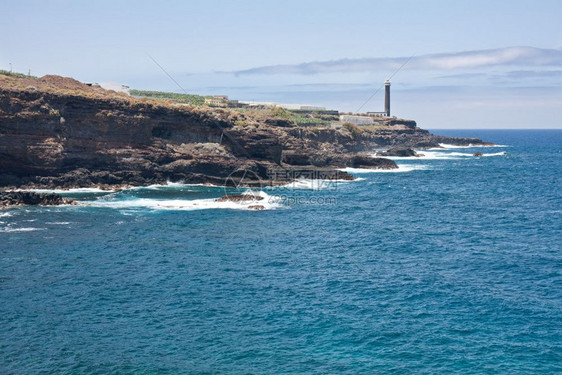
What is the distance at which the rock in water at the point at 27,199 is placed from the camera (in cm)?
6594

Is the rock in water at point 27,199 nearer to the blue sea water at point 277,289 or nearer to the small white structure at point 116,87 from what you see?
the blue sea water at point 277,289

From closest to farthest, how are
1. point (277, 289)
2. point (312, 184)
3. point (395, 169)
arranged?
point (277, 289) → point (312, 184) → point (395, 169)

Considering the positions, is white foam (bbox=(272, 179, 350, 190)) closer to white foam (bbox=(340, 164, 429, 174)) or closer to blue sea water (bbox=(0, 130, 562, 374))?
white foam (bbox=(340, 164, 429, 174))

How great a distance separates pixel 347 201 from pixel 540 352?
49615 millimetres

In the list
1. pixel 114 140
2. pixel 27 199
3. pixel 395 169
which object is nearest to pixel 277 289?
pixel 27 199

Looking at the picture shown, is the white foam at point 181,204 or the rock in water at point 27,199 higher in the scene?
the rock in water at point 27,199

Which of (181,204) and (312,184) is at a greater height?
(312,184)

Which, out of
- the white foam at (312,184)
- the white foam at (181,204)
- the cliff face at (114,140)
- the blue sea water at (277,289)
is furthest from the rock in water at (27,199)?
the white foam at (312,184)

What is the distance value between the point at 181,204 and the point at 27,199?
18.1m

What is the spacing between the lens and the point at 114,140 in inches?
3349

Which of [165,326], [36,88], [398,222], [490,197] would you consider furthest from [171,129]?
[165,326]

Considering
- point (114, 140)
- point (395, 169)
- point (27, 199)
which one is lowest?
point (27, 199)

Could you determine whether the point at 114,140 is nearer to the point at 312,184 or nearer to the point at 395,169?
the point at 312,184

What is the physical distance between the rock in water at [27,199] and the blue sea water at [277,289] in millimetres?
3365
